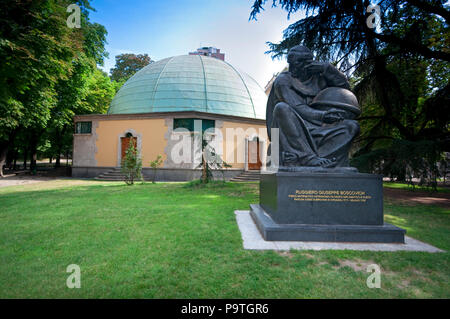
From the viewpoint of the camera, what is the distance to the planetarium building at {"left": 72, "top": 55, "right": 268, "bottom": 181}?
18750 mm

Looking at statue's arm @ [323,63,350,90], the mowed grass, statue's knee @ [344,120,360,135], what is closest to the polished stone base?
the mowed grass

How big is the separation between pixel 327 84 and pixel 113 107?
2417 centimetres

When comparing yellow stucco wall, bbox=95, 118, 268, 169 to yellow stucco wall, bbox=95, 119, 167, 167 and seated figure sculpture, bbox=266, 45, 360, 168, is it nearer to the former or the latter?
yellow stucco wall, bbox=95, 119, 167, 167

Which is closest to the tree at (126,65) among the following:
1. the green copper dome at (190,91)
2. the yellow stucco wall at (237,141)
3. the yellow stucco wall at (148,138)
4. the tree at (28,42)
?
the green copper dome at (190,91)

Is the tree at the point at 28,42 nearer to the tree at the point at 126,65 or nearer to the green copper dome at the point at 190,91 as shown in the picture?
the green copper dome at the point at 190,91

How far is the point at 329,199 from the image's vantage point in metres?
4.10

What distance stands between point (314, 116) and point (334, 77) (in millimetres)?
1055

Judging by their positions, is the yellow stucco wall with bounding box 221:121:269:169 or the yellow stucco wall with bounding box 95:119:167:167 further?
the yellow stucco wall with bounding box 221:121:269:169

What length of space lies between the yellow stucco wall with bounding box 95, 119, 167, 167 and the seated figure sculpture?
15.5 metres

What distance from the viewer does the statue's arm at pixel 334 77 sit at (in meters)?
4.98

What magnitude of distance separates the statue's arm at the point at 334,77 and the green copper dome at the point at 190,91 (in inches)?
659

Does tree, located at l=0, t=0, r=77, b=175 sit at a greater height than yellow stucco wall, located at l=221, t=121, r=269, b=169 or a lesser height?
greater

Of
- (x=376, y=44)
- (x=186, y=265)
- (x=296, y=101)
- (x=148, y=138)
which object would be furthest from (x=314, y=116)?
(x=148, y=138)

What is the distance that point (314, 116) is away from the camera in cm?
489
